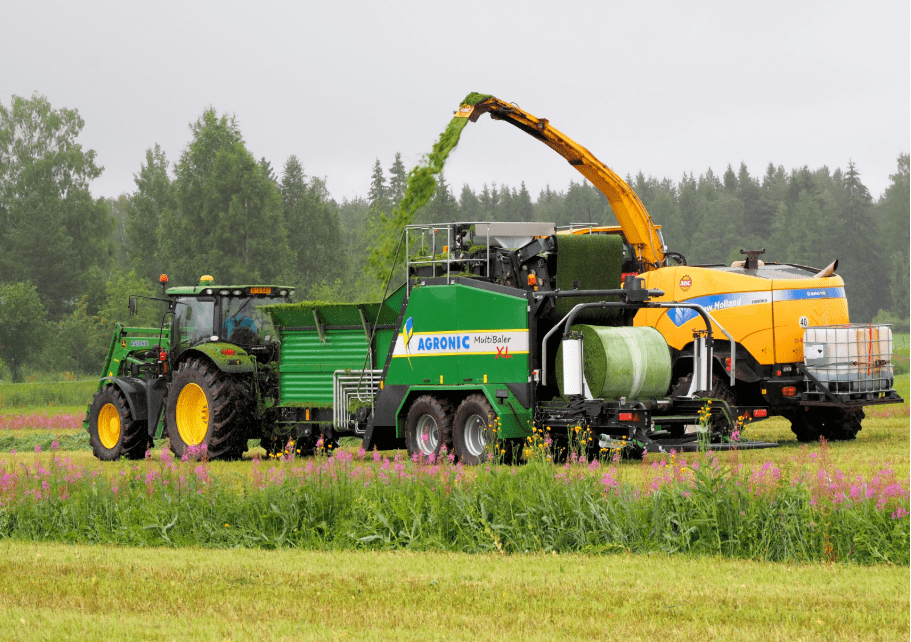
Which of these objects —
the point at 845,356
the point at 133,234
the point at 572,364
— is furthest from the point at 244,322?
the point at 133,234

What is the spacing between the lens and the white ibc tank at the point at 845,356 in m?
19.3

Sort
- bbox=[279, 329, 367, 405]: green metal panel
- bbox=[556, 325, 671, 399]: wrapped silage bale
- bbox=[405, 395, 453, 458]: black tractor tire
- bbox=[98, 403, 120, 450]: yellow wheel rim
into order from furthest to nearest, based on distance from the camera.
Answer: bbox=[98, 403, 120, 450]: yellow wheel rim < bbox=[279, 329, 367, 405]: green metal panel < bbox=[405, 395, 453, 458]: black tractor tire < bbox=[556, 325, 671, 399]: wrapped silage bale

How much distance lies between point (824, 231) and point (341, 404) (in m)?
98.0

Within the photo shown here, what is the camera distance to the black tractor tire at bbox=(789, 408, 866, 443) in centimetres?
2036

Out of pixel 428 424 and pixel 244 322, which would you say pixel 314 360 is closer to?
pixel 244 322

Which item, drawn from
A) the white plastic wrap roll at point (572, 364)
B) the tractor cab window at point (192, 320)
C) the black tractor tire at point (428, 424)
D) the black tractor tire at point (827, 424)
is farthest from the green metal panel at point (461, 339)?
the black tractor tire at point (827, 424)

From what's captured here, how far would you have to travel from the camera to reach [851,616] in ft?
25.4

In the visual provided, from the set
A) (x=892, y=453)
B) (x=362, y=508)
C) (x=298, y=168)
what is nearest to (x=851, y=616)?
(x=362, y=508)

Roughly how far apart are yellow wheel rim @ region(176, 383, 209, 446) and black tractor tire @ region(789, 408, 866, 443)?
9308 mm

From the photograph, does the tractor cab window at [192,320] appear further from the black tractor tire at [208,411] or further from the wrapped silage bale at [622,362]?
the wrapped silage bale at [622,362]

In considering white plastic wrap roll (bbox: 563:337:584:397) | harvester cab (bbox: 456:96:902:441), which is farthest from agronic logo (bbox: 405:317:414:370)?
harvester cab (bbox: 456:96:902:441)

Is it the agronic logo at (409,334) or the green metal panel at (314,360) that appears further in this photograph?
the green metal panel at (314,360)

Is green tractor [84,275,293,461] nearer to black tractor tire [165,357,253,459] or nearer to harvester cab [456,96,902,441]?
black tractor tire [165,357,253,459]

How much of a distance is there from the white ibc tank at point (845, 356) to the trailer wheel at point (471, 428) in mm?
5961
